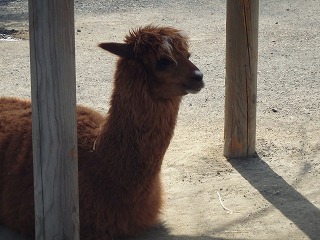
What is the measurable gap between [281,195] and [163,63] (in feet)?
5.27

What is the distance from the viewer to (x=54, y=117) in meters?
3.75

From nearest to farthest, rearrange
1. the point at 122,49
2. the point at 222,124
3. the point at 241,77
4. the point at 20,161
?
the point at 122,49
the point at 20,161
the point at 241,77
the point at 222,124

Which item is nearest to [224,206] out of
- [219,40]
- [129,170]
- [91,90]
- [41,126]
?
[129,170]

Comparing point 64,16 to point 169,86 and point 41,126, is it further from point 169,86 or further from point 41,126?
point 169,86

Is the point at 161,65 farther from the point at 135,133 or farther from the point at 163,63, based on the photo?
the point at 135,133

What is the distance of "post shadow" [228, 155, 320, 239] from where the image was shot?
488 cm

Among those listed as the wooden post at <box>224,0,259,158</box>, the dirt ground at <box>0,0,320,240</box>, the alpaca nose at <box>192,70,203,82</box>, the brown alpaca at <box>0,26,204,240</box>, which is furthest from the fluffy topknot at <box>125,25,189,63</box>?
the wooden post at <box>224,0,259,158</box>

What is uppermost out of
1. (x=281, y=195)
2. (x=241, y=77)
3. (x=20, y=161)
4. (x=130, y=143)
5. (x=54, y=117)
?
(x=54, y=117)

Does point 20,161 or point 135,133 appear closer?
point 135,133

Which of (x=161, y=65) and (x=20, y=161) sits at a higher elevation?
(x=161, y=65)

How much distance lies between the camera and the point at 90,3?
14414mm

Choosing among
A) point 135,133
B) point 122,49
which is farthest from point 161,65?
point 135,133

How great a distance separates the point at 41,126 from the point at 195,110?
391 centimetres

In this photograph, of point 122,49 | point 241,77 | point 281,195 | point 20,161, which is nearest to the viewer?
point 122,49
